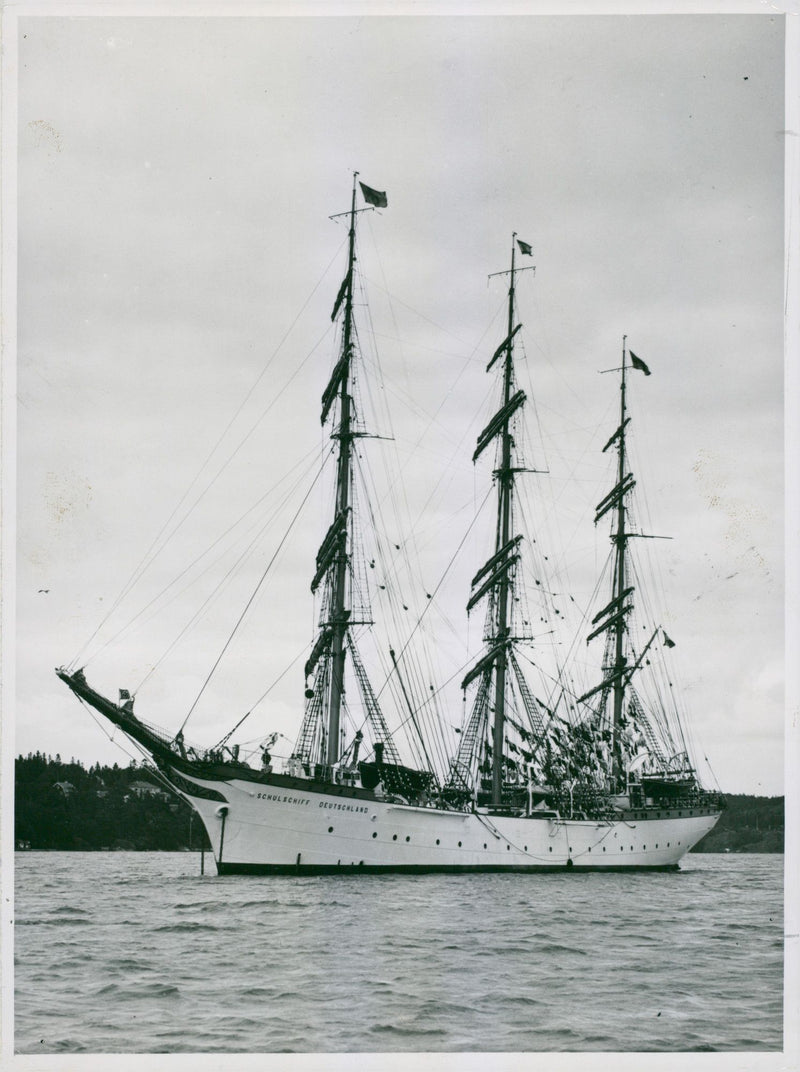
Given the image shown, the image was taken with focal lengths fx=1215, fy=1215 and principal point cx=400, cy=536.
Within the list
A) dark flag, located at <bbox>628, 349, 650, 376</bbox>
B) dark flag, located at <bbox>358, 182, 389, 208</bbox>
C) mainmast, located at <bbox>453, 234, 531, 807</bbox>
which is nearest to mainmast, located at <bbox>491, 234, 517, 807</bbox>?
mainmast, located at <bbox>453, 234, 531, 807</bbox>

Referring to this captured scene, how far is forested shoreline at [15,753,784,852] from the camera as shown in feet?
220

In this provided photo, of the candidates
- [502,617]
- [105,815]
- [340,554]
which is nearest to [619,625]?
[502,617]

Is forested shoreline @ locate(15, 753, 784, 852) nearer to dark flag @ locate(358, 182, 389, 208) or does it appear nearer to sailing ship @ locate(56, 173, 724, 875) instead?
sailing ship @ locate(56, 173, 724, 875)

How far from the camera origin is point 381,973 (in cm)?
2386

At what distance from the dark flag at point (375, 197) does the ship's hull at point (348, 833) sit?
19295 millimetres

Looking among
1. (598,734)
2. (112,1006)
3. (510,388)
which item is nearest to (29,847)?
(598,734)

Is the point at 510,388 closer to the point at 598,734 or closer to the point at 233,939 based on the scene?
the point at 598,734

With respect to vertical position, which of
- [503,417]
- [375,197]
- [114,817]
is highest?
[375,197]

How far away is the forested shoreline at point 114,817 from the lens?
67.1 m

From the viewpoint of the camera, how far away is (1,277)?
71.7 ft

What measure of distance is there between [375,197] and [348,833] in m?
22.2

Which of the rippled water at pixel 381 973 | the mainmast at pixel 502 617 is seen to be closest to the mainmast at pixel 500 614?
the mainmast at pixel 502 617

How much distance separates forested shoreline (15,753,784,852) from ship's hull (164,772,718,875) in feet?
45.4

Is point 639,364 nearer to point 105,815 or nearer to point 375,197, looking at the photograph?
point 375,197
